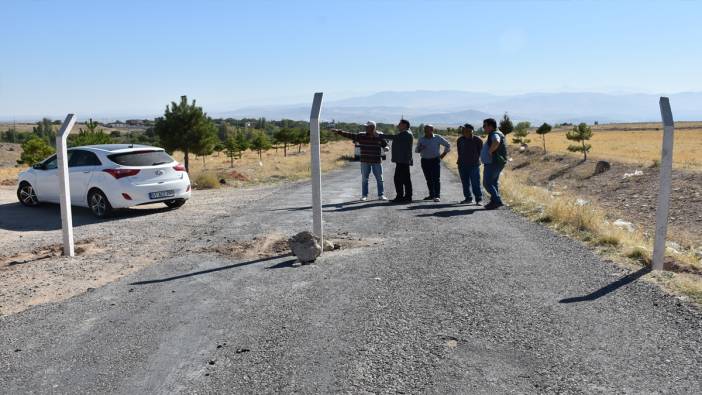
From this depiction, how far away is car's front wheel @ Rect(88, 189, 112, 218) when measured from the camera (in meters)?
11.4

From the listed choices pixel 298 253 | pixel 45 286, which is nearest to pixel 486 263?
pixel 298 253

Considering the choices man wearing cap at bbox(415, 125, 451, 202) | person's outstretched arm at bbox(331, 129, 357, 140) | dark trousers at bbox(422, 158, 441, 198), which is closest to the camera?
person's outstretched arm at bbox(331, 129, 357, 140)

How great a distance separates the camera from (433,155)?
12.9 meters

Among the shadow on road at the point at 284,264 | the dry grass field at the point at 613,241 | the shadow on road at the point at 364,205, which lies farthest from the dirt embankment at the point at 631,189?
the shadow on road at the point at 284,264

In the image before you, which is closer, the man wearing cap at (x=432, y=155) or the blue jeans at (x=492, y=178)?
the blue jeans at (x=492, y=178)

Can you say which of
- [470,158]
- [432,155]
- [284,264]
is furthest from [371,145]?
[284,264]

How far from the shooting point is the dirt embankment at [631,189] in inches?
592

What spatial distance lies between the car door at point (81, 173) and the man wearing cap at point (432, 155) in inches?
266

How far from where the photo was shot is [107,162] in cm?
1151

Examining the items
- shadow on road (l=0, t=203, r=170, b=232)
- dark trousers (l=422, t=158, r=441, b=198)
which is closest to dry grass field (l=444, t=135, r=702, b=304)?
dark trousers (l=422, t=158, r=441, b=198)

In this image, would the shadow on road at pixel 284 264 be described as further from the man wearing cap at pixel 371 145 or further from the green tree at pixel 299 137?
the green tree at pixel 299 137

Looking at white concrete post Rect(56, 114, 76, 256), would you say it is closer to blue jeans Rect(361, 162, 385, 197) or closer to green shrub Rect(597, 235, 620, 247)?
blue jeans Rect(361, 162, 385, 197)

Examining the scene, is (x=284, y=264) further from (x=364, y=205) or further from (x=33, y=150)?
(x=33, y=150)

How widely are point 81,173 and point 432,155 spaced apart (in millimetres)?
7331
